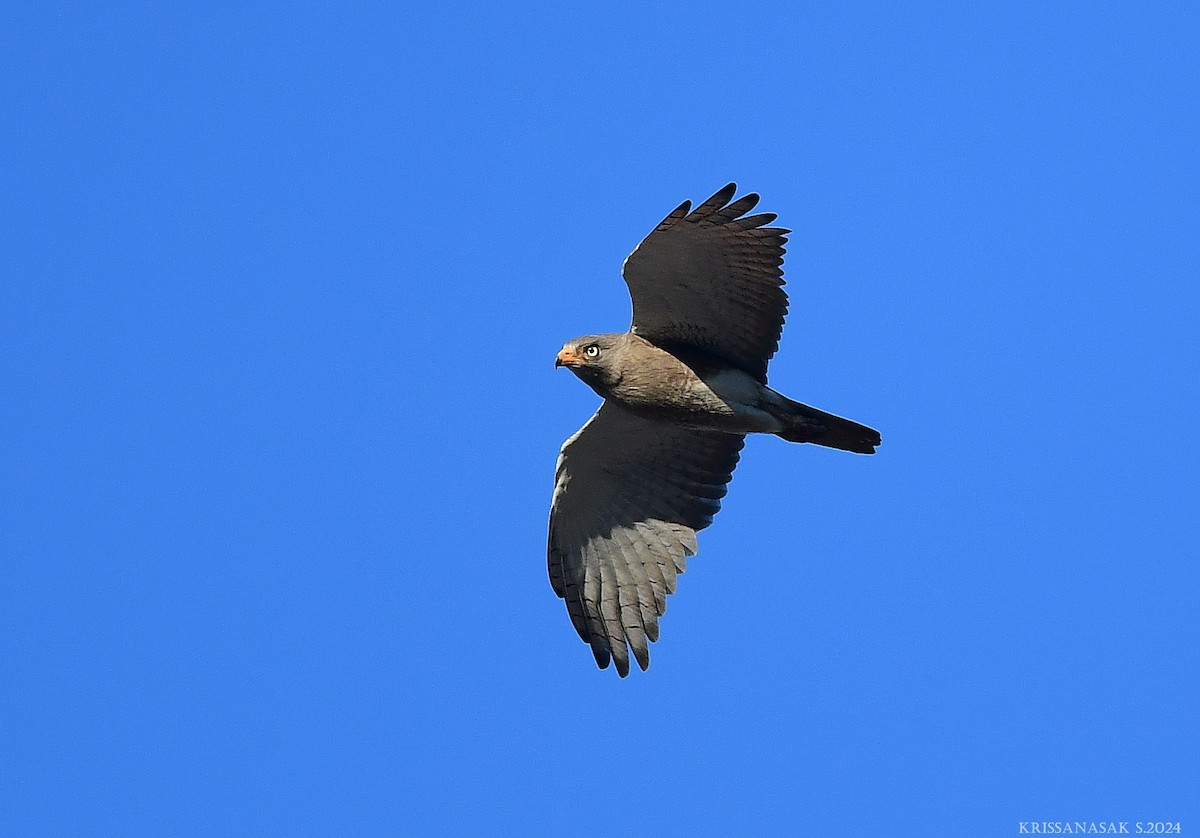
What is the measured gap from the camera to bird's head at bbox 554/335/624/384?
12.0 m

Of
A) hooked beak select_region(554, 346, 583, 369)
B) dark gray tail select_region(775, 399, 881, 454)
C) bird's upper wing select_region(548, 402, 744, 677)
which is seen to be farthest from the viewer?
bird's upper wing select_region(548, 402, 744, 677)

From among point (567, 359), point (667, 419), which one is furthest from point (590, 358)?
point (667, 419)

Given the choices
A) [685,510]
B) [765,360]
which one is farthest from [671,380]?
[685,510]

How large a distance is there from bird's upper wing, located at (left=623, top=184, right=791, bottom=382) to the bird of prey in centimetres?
1

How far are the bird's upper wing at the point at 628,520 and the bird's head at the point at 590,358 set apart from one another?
3.45 feet

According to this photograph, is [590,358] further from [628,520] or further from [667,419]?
[628,520]

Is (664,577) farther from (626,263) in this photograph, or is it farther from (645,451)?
(626,263)

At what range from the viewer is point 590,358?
474 inches

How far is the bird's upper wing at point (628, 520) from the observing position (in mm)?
13125

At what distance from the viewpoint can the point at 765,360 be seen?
1237 centimetres

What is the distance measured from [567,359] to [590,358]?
0.18 metres

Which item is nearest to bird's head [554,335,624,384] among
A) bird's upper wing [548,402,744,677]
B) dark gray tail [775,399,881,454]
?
bird's upper wing [548,402,744,677]

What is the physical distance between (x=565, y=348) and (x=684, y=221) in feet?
4.45

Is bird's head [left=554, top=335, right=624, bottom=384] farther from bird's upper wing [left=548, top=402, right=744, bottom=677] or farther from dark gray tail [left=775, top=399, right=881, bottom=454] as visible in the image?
dark gray tail [left=775, top=399, right=881, bottom=454]
